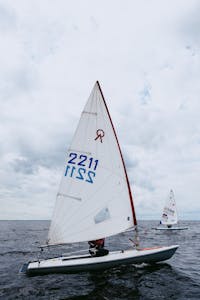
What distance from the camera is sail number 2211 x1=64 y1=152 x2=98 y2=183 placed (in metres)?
16.0

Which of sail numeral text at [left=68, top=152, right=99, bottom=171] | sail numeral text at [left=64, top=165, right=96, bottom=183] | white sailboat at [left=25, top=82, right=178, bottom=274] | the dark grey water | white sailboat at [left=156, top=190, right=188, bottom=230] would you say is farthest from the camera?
white sailboat at [left=156, top=190, right=188, bottom=230]

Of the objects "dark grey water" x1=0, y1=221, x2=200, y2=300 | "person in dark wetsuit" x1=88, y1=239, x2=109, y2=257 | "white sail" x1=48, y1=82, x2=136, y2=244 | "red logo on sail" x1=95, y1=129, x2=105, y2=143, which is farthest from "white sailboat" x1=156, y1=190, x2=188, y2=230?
"red logo on sail" x1=95, y1=129, x2=105, y2=143

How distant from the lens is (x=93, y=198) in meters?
15.9

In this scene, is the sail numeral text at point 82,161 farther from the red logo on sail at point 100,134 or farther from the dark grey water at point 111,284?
the dark grey water at point 111,284

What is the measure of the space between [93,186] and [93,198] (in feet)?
2.37

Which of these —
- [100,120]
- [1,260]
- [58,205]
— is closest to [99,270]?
[58,205]

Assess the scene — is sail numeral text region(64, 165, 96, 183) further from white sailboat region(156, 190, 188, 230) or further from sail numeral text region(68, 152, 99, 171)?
white sailboat region(156, 190, 188, 230)

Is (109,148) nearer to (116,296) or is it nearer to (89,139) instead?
(89,139)

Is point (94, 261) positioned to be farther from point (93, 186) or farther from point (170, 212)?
point (170, 212)

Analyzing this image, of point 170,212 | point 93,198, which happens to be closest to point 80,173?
point 93,198

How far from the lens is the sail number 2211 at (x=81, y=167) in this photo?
16008 millimetres

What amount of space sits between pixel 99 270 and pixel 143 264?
12.2ft

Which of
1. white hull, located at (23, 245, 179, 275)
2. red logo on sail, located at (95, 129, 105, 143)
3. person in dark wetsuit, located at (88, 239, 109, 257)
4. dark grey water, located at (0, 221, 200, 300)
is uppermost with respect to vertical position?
red logo on sail, located at (95, 129, 105, 143)

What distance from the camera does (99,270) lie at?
52.2ft
